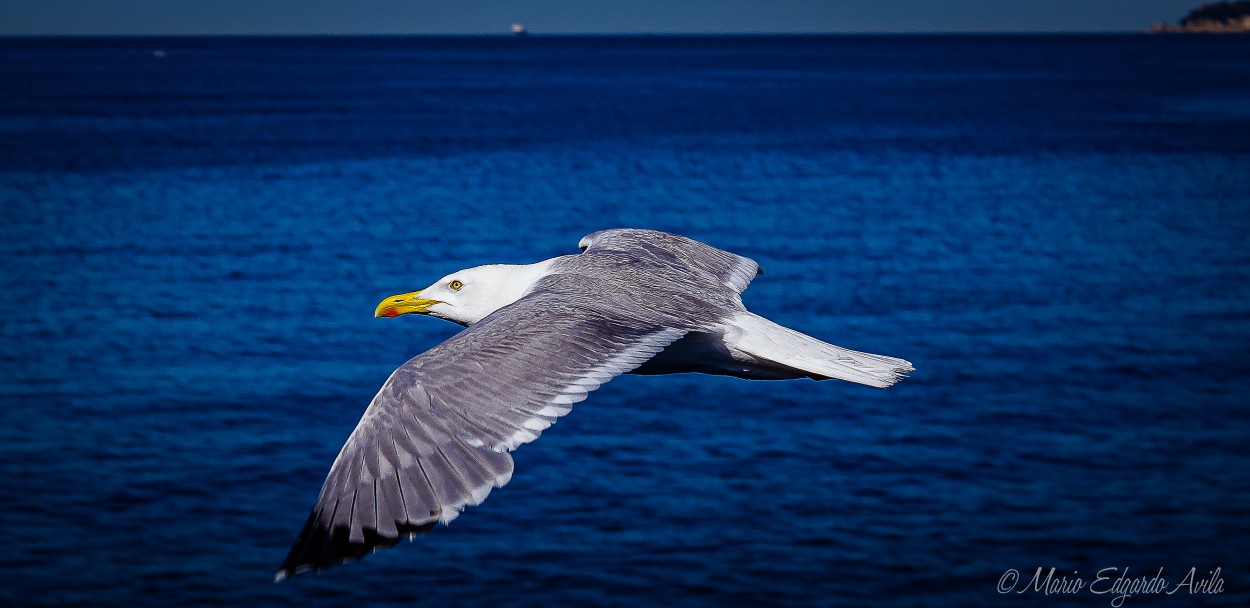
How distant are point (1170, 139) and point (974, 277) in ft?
129

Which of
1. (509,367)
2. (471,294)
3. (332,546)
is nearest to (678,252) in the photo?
(471,294)

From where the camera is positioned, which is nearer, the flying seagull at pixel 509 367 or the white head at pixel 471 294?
the flying seagull at pixel 509 367

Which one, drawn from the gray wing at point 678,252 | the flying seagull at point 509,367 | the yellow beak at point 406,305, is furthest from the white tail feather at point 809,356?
the yellow beak at point 406,305

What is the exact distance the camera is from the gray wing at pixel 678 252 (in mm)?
8938

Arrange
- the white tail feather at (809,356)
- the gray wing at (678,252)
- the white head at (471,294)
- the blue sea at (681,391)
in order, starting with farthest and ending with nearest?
the blue sea at (681,391), the gray wing at (678,252), the white head at (471,294), the white tail feather at (809,356)

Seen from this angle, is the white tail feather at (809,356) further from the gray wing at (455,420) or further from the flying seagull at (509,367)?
the gray wing at (455,420)

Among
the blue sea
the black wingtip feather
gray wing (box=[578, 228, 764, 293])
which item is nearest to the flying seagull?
the black wingtip feather

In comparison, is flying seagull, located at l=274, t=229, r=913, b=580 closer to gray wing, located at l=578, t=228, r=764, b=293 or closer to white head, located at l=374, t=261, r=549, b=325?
white head, located at l=374, t=261, r=549, b=325

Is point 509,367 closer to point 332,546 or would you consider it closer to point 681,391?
point 332,546

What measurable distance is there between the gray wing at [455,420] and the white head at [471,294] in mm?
1586

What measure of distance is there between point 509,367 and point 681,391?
14.7 metres

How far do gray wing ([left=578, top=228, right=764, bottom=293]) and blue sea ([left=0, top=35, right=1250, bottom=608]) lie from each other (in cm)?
618

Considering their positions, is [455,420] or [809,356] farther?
[809,356]

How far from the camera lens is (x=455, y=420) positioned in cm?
566
